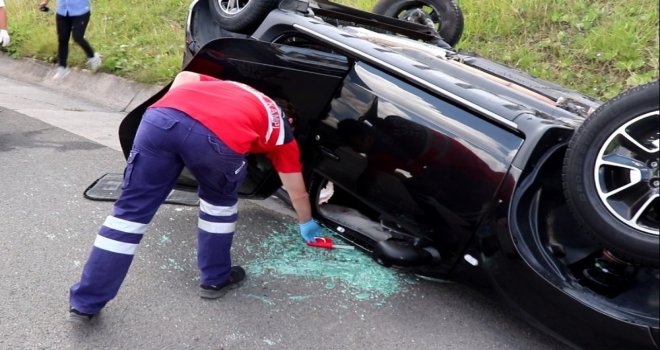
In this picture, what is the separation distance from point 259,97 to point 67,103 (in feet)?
15.5

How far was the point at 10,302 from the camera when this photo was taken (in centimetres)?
277

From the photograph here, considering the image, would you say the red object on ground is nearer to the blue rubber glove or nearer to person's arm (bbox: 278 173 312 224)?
the blue rubber glove

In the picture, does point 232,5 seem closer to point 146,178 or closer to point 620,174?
point 146,178

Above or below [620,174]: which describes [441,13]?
below

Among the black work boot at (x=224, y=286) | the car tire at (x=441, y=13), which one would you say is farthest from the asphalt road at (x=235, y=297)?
the car tire at (x=441, y=13)

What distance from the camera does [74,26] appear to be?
7043 mm

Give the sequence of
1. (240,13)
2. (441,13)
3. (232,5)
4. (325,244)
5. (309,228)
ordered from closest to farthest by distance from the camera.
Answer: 1. (309,228)
2. (325,244)
3. (240,13)
4. (232,5)
5. (441,13)

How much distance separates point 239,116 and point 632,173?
1516 mm

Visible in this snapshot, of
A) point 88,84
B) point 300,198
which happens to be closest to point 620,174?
point 300,198

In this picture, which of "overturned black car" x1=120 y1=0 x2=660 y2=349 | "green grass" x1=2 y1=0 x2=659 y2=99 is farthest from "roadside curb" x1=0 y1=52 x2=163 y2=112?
"overturned black car" x1=120 y1=0 x2=660 y2=349

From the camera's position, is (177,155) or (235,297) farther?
(235,297)

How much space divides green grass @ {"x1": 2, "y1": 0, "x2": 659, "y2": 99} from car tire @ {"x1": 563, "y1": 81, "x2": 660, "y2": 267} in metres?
1.60

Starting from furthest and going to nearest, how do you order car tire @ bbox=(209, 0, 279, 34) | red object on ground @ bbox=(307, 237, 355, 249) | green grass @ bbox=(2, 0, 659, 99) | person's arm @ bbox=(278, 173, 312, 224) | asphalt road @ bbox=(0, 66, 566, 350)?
green grass @ bbox=(2, 0, 659, 99) → car tire @ bbox=(209, 0, 279, 34) → red object on ground @ bbox=(307, 237, 355, 249) → person's arm @ bbox=(278, 173, 312, 224) → asphalt road @ bbox=(0, 66, 566, 350)

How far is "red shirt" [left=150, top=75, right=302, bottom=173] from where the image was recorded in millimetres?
2525
